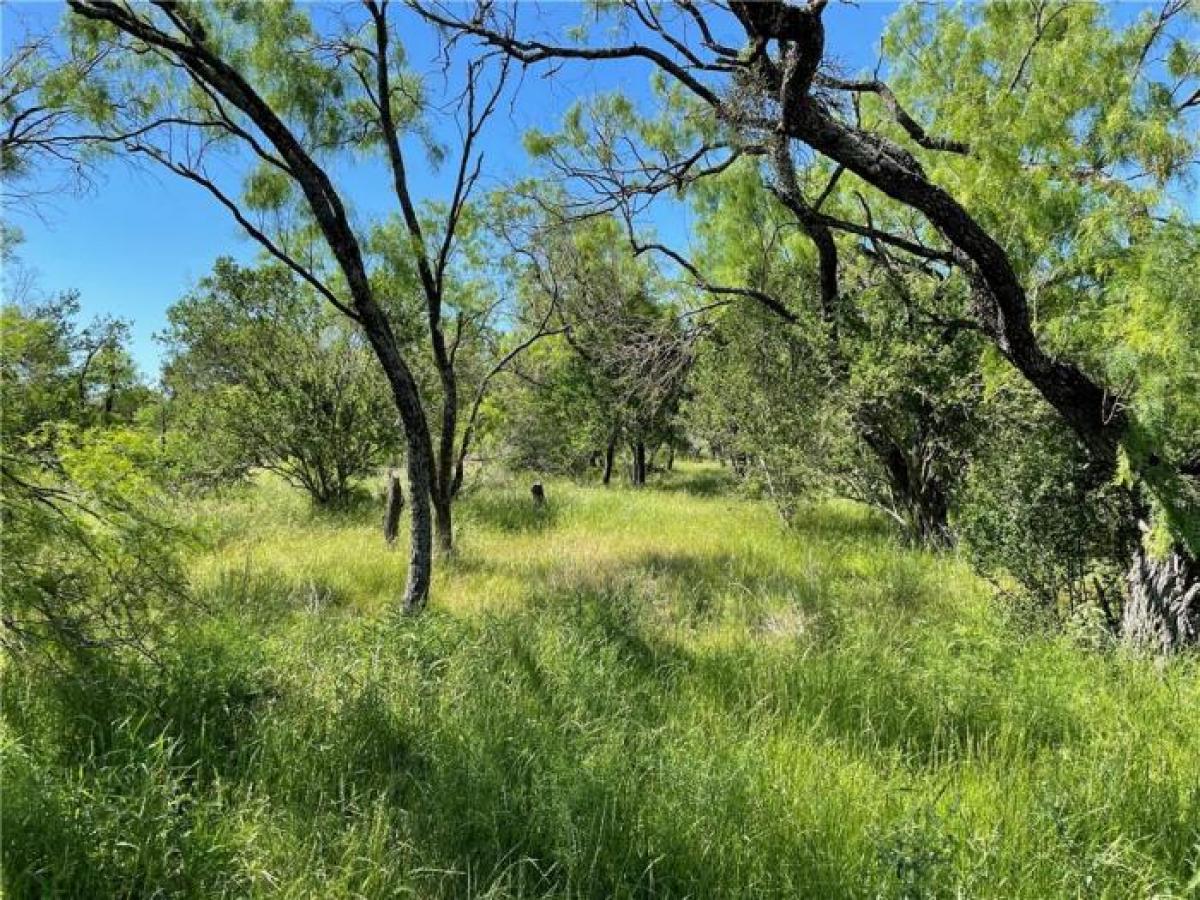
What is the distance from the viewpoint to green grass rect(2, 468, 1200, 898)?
2195mm

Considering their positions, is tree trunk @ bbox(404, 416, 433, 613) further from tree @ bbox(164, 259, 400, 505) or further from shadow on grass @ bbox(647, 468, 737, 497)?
shadow on grass @ bbox(647, 468, 737, 497)

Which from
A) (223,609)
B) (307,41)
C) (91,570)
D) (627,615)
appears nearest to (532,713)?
(627,615)

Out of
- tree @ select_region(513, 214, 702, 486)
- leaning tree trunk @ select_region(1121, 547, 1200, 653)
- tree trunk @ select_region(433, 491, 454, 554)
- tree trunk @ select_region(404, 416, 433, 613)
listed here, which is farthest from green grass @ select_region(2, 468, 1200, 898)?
tree @ select_region(513, 214, 702, 486)

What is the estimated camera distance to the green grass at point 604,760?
220cm

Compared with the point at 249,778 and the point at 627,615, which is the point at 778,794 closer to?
the point at 249,778

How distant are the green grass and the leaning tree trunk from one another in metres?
0.28

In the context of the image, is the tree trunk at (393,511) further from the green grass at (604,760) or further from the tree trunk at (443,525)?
the green grass at (604,760)

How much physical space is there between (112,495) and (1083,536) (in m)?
6.27

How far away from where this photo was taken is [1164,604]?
4160 millimetres

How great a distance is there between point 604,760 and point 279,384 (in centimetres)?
1121

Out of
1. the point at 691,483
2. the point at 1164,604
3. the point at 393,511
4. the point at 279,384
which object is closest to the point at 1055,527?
the point at 1164,604

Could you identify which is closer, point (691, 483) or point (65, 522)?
point (65, 522)

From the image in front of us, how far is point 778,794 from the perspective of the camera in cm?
261

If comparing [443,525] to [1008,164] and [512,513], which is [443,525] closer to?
[512,513]
